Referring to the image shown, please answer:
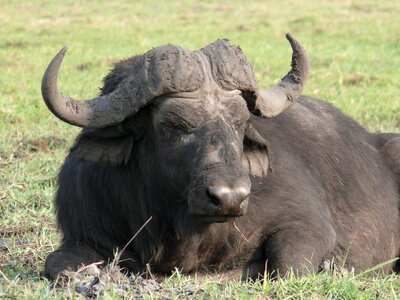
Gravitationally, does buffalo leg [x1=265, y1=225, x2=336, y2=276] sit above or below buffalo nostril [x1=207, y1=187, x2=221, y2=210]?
below

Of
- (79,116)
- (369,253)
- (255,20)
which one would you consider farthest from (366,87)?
(255,20)

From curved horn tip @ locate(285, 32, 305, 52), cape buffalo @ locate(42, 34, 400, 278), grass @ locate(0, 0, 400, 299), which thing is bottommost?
grass @ locate(0, 0, 400, 299)

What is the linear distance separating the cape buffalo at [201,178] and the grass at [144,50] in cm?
28

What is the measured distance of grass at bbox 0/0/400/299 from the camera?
150 inches

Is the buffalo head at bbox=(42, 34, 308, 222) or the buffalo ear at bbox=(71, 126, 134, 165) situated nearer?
the buffalo head at bbox=(42, 34, 308, 222)

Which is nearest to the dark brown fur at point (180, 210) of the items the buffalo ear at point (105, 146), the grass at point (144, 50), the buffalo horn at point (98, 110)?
the buffalo ear at point (105, 146)

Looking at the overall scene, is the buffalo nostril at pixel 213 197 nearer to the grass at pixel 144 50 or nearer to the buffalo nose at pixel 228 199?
the buffalo nose at pixel 228 199

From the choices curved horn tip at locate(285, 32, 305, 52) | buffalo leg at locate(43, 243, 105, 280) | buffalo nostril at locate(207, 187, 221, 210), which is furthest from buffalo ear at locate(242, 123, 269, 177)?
buffalo leg at locate(43, 243, 105, 280)

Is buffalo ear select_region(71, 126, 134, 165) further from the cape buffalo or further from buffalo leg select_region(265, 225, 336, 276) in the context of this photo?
buffalo leg select_region(265, 225, 336, 276)

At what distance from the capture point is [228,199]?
368 centimetres

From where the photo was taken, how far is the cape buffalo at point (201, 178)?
403cm

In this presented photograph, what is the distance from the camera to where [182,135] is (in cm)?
409

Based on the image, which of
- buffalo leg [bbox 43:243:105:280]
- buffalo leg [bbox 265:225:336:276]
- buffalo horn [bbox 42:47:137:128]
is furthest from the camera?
buffalo leg [bbox 265:225:336:276]

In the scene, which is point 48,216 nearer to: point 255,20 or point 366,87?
point 366,87
